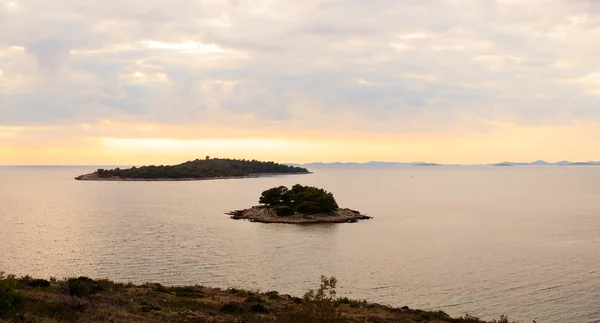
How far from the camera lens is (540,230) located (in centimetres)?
9475

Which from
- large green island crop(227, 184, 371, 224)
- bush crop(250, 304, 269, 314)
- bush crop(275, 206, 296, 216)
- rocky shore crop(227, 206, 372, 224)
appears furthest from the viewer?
bush crop(275, 206, 296, 216)

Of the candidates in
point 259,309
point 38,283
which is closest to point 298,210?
point 38,283

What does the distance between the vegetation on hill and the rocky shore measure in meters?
1.58

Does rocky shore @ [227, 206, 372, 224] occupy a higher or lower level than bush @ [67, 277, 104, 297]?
lower

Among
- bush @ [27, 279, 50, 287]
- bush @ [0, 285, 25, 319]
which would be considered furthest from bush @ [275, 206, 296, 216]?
bush @ [0, 285, 25, 319]

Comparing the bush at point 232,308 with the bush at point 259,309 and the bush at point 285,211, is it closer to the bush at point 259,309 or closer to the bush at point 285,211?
the bush at point 259,309

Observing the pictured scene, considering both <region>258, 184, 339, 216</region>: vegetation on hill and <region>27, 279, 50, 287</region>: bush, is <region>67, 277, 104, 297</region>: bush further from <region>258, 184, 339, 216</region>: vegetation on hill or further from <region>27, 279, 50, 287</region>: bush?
<region>258, 184, 339, 216</region>: vegetation on hill

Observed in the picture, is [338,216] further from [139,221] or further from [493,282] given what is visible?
[493,282]

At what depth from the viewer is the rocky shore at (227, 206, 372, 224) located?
109 m

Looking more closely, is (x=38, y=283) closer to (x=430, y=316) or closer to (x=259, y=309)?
(x=259, y=309)

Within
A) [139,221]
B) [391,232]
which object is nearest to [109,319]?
[391,232]

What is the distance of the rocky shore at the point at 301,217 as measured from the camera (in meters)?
109

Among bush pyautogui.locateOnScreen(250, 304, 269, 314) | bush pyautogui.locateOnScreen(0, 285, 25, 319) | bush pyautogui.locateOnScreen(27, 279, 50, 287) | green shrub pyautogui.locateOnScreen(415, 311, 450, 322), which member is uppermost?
bush pyautogui.locateOnScreen(0, 285, 25, 319)

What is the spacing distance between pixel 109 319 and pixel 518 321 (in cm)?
3143
